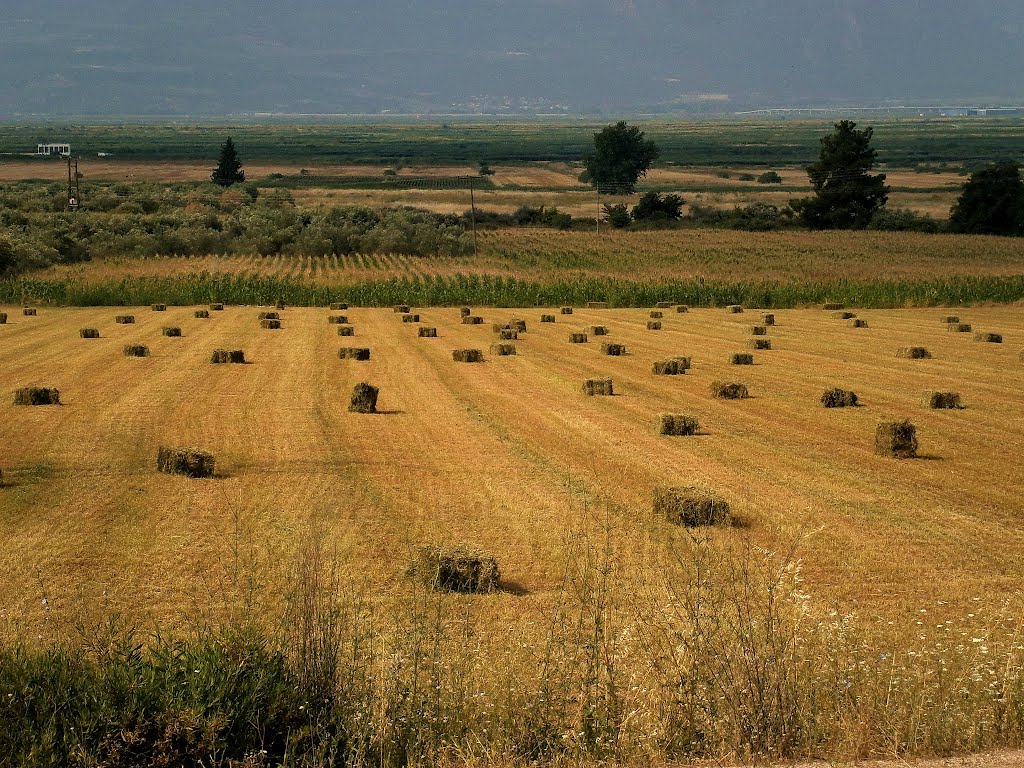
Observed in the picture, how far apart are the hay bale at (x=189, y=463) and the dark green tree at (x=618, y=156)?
525ft

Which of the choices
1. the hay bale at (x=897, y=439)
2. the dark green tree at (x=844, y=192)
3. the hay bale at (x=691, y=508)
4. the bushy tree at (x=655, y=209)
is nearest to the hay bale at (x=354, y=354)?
the hay bale at (x=897, y=439)

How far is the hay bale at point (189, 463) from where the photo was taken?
54.0ft

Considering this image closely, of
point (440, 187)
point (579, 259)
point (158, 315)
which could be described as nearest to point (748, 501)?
point (158, 315)

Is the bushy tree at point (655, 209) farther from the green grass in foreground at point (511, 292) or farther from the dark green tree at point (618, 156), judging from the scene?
the dark green tree at point (618, 156)

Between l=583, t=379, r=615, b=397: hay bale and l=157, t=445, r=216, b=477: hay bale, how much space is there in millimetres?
9449

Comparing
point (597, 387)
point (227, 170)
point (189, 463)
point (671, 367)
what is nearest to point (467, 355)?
point (671, 367)

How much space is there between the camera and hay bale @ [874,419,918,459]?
18.1 m

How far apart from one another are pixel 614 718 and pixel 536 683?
859 millimetres

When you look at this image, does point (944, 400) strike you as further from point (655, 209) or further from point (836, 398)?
point (655, 209)

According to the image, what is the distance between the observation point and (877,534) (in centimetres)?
1405

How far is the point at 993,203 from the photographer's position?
301 ft

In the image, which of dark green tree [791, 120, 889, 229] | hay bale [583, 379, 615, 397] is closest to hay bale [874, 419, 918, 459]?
hay bale [583, 379, 615, 397]

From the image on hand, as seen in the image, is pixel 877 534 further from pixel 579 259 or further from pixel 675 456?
pixel 579 259

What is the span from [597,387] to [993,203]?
74835 millimetres
